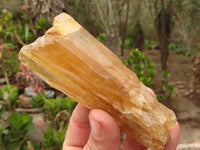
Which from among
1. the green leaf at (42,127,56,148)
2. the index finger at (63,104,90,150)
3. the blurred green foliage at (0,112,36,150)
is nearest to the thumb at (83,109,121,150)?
the index finger at (63,104,90,150)

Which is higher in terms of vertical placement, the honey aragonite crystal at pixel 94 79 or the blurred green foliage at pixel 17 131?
the honey aragonite crystal at pixel 94 79

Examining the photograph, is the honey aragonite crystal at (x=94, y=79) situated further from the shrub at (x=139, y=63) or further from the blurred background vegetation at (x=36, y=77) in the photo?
the shrub at (x=139, y=63)

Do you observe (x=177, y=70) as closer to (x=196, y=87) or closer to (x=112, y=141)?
(x=196, y=87)

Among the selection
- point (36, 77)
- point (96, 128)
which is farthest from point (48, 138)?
point (96, 128)

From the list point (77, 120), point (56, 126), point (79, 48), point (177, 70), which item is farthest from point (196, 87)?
point (79, 48)

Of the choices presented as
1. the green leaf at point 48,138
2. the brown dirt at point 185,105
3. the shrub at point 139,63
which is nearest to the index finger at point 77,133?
the green leaf at point 48,138

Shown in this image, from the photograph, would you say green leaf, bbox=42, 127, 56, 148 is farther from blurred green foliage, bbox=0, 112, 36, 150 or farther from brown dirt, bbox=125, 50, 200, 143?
brown dirt, bbox=125, 50, 200, 143
